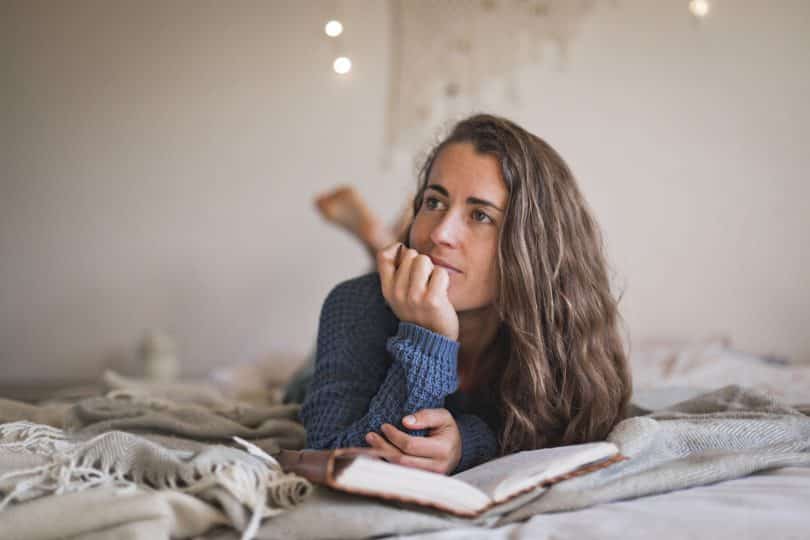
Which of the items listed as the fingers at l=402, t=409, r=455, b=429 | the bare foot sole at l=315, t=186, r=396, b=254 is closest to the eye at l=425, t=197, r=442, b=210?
the fingers at l=402, t=409, r=455, b=429

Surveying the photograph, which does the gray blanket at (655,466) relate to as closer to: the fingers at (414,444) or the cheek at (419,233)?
the fingers at (414,444)

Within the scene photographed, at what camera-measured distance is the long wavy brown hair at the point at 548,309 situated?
3.33ft

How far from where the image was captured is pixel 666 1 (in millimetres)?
2291

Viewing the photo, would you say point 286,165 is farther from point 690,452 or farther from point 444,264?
point 690,452

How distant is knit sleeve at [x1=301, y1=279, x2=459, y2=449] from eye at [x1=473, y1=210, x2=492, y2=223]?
0.67 ft

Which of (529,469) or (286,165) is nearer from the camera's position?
(529,469)

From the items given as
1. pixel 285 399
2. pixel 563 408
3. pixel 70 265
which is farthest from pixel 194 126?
pixel 563 408

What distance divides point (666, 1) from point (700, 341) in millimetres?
1153

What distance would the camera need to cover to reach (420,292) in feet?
3.08

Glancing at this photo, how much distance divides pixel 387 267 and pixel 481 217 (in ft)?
0.56

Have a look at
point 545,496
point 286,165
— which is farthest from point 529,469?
point 286,165

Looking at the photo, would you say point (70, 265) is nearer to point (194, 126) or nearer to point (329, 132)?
point (194, 126)

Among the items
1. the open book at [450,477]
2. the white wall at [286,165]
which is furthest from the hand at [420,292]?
the white wall at [286,165]

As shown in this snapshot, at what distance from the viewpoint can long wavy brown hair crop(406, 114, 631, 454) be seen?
1015mm
